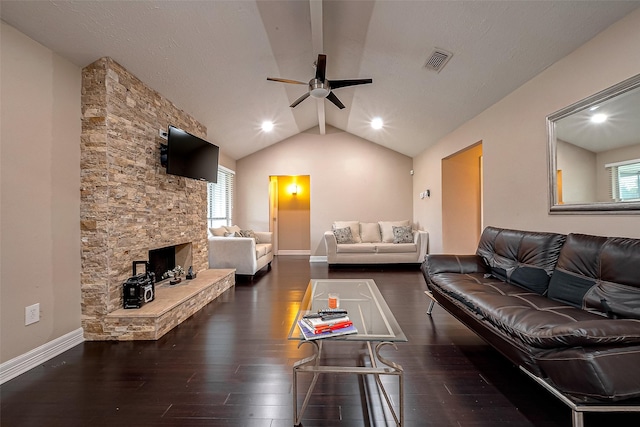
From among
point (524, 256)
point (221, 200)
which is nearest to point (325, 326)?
point (524, 256)

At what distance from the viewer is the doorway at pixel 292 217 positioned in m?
7.65

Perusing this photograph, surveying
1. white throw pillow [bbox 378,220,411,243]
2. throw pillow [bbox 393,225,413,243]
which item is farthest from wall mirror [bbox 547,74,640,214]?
white throw pillow [bbox 378,220,411,243]

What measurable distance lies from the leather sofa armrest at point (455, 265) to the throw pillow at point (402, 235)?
2.83 m

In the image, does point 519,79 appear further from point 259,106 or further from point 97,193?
point 97,193

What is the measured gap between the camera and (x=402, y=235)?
18.8ft

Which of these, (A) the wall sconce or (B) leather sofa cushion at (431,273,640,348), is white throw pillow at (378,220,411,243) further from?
(B) leather sofa cushion at (431,273,640,348)

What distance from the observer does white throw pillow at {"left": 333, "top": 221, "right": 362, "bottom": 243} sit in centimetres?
603

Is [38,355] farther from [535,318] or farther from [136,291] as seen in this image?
[535,318]

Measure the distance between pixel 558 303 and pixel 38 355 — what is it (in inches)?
146

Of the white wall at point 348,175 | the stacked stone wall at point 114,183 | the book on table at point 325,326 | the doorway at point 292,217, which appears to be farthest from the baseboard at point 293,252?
the book on table at point 325,326

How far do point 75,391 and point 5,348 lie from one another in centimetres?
62

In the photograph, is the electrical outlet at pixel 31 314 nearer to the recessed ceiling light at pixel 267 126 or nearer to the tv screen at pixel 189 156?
the tv screen at pixel 189 156

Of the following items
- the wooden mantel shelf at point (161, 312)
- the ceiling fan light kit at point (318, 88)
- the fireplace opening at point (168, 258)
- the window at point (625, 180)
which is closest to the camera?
the window at point (625, 180)

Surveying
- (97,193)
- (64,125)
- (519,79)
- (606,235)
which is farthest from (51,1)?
(606,235)
